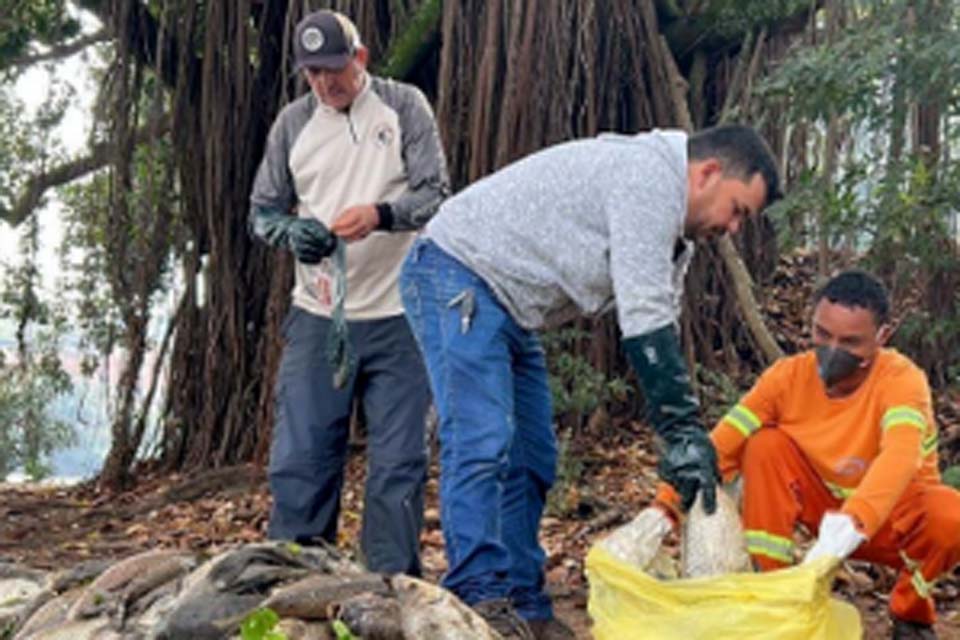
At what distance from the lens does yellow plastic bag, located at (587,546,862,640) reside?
2766 millimetres

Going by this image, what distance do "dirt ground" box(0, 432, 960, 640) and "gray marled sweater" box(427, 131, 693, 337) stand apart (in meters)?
1.26

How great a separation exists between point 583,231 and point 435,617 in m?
1.08

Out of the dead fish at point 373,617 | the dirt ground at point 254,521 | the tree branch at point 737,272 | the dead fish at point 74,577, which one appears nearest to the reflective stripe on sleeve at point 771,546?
the dirt ground at point 254,521

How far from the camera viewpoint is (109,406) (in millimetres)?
7461

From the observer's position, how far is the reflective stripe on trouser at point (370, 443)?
148 inches

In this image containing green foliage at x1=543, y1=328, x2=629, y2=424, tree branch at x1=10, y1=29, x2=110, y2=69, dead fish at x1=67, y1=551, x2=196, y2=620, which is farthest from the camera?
tree branch at x1=10, y1=29, x2=110, y2=69

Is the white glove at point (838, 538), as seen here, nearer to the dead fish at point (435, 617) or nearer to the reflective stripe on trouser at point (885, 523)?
the reflective stripe on trouser at point (885, 523)

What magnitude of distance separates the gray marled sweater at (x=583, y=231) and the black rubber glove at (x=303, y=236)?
500 mm

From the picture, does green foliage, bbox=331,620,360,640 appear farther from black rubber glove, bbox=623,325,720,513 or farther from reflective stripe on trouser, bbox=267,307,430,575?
reflective stripe on trouser, bbox=267,307,430,575

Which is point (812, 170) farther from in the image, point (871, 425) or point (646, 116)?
point (646, 116)

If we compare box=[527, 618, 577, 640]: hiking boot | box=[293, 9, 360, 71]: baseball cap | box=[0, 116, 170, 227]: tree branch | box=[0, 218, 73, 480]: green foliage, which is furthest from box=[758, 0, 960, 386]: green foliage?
box=[0, 218, 73, 480]: green foliage

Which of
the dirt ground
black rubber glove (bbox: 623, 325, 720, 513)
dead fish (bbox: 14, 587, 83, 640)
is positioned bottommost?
the dirt ground

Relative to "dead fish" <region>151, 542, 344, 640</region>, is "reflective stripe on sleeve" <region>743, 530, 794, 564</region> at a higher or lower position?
lower

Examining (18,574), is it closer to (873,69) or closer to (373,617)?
(373,617)
